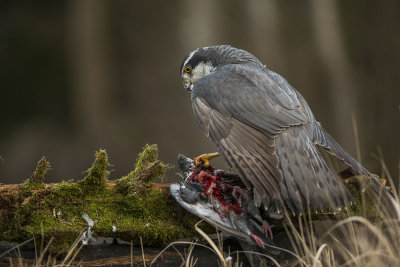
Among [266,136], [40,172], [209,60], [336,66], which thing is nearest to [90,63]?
[336,66]

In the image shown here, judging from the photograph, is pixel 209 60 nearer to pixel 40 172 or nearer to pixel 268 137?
pixel 268 137

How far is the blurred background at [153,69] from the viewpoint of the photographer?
23.2ft

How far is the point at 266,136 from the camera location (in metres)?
3.08

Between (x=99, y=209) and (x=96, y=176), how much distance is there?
0.18 m

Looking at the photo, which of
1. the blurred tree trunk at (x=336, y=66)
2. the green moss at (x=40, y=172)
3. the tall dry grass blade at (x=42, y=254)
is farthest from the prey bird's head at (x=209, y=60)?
the blurred tree trunk at (x=336, y=66)

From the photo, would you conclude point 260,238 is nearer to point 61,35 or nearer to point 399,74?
point 399,74

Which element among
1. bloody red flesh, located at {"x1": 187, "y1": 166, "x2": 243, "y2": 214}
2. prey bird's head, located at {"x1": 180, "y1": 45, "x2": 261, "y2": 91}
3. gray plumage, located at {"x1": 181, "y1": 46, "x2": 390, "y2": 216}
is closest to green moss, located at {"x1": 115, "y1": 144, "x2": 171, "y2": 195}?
bloody red flesh, located at {"x1": 187, "y1": 166, "x2": 243, "y2": 214}

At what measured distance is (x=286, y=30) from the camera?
A: 7.21m

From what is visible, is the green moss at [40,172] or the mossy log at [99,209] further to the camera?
the green moss at [40,172]

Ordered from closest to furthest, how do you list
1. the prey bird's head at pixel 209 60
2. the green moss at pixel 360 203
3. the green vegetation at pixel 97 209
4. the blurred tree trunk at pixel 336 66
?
1. the green vegetation at pixel 97 209
2. the green moss at pixel 360 203
3. the prey bird's head at pixel 209 60
4. the blurred tree trunk at pixel 336 66

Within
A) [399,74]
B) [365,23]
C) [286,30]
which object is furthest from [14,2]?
[399,74]

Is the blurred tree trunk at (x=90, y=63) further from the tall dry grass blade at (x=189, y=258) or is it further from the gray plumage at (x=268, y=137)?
the tall dry grass blade at (x=189, y=258)

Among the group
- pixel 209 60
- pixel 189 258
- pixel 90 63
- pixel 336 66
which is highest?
pixel 209 60

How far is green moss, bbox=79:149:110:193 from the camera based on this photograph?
2922 millimetres
